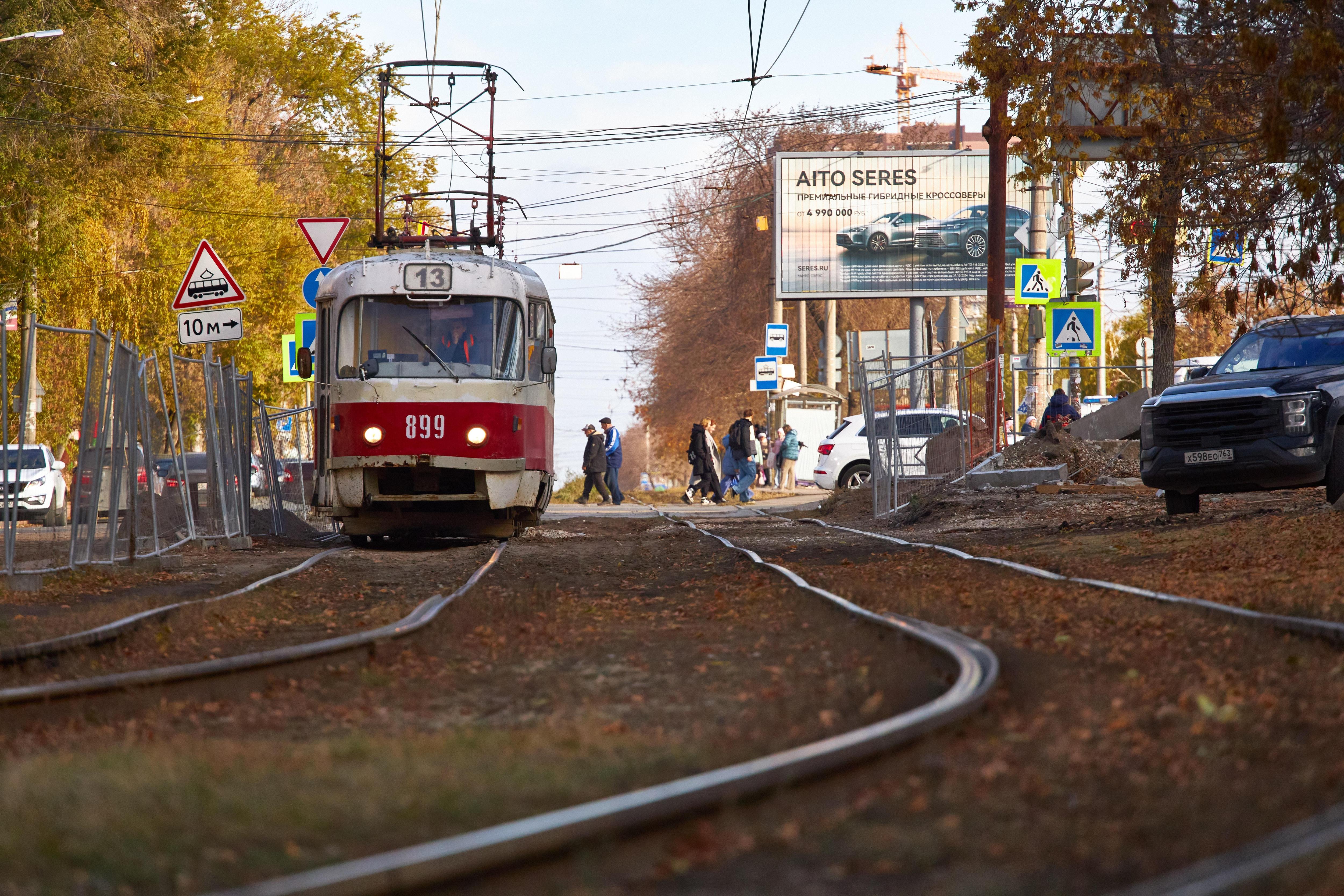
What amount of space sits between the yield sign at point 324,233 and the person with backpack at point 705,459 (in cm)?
1283

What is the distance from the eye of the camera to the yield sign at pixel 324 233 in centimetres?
1923

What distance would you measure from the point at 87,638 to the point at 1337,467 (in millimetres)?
10603

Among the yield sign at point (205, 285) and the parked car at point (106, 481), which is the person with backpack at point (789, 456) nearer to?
the yield sign at point (205, 285)

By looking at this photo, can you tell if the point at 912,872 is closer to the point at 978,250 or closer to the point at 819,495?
the point at 819,495

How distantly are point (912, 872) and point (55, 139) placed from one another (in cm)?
2908

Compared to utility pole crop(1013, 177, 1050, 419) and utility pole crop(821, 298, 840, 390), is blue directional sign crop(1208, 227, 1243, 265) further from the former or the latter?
utility pole crop(821, 298, 840, 390)

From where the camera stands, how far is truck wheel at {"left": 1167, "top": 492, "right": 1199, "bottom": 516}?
14.4 metres

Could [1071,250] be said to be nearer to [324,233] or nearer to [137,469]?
[324,233]

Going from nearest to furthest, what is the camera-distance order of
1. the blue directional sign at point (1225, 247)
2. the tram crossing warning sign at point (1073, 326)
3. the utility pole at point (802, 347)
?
1. the blue directional sign at point (1225, 247)
2. the tram crossing warning sign at point (1073, 326)
3. the utility pole at point (802, 347)

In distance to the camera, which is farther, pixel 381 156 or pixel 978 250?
pixel 978 250

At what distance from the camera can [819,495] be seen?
34.1 metres

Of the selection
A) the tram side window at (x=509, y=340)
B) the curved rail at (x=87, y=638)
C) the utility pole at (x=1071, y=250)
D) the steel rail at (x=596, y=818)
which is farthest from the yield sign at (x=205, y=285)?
the steel rail at (x=596, y=818)

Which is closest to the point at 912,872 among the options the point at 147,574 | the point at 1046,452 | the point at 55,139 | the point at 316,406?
the point at 147,574

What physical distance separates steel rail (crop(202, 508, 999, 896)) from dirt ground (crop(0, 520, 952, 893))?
22 cm
